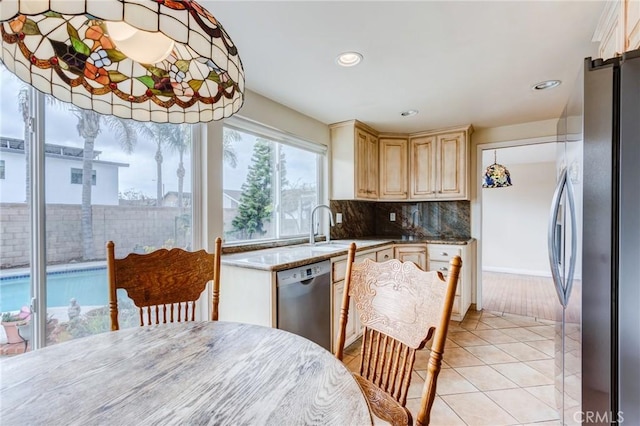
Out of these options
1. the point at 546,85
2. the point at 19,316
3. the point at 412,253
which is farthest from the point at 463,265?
the point at 19,316

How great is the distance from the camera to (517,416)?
1.77m

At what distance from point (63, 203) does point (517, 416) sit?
9.14 ft

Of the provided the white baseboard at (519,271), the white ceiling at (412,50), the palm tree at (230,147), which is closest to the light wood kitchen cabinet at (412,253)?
the white ceiling at (412,50)

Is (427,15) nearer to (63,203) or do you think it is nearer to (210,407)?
(210,407)

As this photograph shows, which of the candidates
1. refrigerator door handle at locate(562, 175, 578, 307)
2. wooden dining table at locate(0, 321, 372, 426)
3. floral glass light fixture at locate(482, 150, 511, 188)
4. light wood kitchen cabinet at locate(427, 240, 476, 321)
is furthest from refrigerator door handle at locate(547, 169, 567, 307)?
floral glass light fixture at locate(482, 150, 511, 188)

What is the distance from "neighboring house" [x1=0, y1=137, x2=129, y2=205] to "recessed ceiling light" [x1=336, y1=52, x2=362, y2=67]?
1504 mm

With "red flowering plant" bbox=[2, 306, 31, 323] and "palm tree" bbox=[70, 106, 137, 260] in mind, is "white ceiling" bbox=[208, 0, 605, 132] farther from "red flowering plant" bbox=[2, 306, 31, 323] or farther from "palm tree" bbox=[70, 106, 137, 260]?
"red flowering plant" bbox=[2, 306, 31, 323]

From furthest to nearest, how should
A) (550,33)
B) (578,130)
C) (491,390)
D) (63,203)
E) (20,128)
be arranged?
(491,390), (550,33), (63,203), (20,128), (578,130)

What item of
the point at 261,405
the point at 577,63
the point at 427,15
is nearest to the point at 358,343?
the point at 261,405

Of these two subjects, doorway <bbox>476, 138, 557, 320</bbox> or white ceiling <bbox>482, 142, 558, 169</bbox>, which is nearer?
white ceiling <bbox>482, 142, 558, 169</bbox>

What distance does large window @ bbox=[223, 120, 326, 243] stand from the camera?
2461 mm

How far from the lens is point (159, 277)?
54.4 inches

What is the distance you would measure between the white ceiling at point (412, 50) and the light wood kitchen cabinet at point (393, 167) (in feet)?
3.10

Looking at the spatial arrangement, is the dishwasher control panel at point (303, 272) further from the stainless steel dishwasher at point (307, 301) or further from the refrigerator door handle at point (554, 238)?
the refrigerator door handle at point (554, 238)
